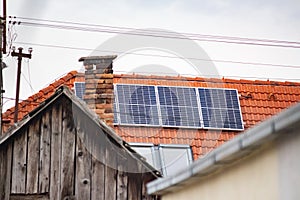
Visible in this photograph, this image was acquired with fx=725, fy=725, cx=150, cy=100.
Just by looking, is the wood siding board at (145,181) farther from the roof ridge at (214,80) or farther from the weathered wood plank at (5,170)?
the roof ridge at (214,80)

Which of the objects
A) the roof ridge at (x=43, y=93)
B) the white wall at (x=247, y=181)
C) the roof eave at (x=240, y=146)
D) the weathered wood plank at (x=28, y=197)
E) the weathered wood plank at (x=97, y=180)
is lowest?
the white wall at (x=247, y=181)

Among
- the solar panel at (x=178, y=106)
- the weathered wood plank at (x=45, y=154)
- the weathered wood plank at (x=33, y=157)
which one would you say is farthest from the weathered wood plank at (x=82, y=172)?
the solar panel at (x=178, y=106)

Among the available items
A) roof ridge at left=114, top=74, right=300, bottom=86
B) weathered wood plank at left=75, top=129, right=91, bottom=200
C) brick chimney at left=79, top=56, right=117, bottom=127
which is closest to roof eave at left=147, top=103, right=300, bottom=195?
weathered wood plank at left=75, top=129, right=91, bottom=200

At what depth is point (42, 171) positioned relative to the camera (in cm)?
809

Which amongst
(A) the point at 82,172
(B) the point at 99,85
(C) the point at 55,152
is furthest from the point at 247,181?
(B) the point at 99,85

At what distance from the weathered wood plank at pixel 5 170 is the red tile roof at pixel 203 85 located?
16.1ft

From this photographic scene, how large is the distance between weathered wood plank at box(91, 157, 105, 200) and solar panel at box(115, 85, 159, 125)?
559 cm

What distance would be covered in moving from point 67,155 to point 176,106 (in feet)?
22.6

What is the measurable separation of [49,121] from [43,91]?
7051 mm

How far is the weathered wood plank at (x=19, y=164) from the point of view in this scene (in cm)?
804

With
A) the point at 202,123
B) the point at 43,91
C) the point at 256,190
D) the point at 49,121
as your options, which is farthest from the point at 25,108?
the point at 256,190

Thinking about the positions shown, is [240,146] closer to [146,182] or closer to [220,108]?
[146,182]

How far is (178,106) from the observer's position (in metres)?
14.9

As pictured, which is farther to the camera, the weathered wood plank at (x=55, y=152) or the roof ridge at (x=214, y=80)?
the roof ridge at (x=214, y=80)
